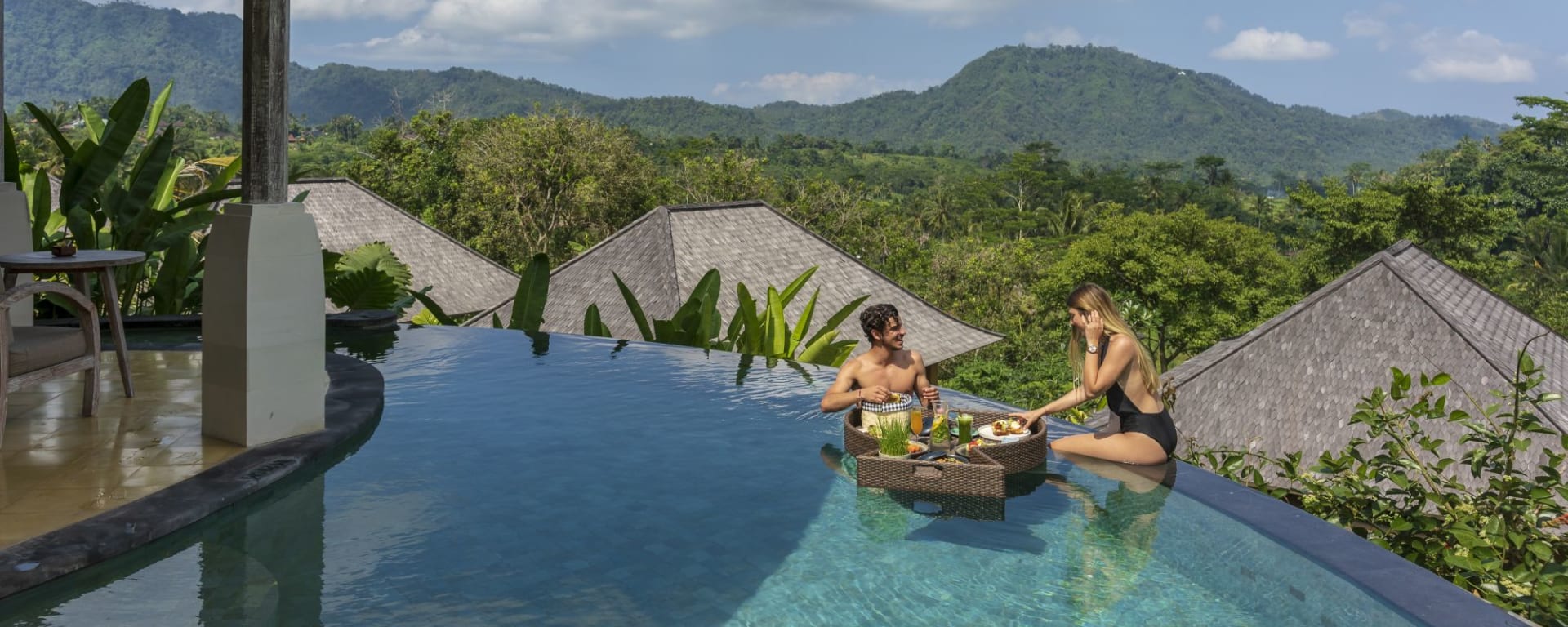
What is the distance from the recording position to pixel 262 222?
13.6ft

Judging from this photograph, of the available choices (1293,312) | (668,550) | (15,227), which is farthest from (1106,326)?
(1293,312)

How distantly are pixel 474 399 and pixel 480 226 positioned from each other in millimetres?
33314

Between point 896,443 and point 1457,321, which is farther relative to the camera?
point 1457,321

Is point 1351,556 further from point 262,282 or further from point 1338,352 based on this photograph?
point 1338,352

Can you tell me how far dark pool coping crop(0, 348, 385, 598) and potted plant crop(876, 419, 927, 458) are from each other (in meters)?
2.08

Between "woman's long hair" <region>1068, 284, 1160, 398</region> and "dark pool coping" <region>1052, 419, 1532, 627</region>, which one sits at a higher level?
"woman's long hair" <region>1068, 284, 1160, 398</region>

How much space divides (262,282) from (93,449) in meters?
0.85

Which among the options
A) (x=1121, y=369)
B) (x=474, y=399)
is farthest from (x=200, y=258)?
(x=1121, y=369)

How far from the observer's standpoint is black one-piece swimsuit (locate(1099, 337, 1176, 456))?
464cm

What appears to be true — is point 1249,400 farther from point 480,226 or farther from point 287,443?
point 480,226

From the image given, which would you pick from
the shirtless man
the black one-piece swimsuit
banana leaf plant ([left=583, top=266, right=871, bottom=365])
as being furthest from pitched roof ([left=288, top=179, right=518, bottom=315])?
the black one-piece swimsuit

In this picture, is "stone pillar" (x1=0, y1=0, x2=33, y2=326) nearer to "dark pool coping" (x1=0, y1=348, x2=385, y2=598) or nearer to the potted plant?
"dark pool coping" (x1=0, y1=348, x2=385, y2=598)

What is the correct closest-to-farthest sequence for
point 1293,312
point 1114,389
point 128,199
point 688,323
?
point 1114,389, point 128,199, point 688,323, point 1293,312

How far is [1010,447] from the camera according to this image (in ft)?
14.3
